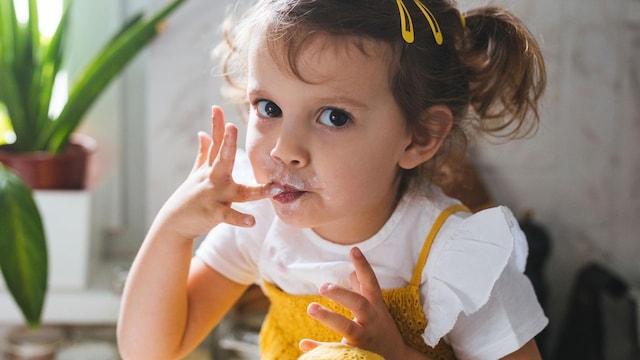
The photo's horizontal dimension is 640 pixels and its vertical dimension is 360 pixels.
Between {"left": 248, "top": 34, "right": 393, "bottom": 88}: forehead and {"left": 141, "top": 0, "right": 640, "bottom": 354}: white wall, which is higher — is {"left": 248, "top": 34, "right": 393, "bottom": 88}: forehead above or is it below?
above

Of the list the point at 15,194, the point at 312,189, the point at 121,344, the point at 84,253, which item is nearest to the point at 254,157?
the point at 312,189

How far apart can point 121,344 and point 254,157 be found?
0.96 feet

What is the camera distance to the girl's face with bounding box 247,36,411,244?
0.86 meters

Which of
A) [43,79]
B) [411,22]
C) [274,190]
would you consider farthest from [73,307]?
[411,22]

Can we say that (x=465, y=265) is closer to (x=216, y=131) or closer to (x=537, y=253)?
(x=216, y=131)

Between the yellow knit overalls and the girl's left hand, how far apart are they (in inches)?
2.4

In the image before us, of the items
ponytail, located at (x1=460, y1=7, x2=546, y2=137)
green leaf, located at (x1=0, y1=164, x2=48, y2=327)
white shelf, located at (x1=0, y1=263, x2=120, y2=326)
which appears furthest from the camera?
white shelf, located at (x1=0, y1=263, x2=120, y2=326)

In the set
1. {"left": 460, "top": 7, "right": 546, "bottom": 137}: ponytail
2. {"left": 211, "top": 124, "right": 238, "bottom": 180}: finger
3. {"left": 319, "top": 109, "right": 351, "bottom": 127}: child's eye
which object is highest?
{"left": 460, "top": 7, "right": 546, "bottom": 137}: ponytail

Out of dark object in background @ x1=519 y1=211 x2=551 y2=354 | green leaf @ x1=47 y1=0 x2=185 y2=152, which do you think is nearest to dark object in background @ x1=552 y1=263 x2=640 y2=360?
dark object in background @ x1=519 y1=211 x2=551 y2=354

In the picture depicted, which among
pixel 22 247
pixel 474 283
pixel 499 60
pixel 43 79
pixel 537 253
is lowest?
pixel 537 253

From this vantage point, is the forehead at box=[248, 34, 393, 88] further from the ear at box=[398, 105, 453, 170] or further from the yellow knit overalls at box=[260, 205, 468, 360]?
the yellow knit overalls at box=[260, 205, 468, 360]

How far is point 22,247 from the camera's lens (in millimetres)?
1358

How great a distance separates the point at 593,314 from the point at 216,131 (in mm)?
1209

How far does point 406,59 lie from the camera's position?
35.7 inches
